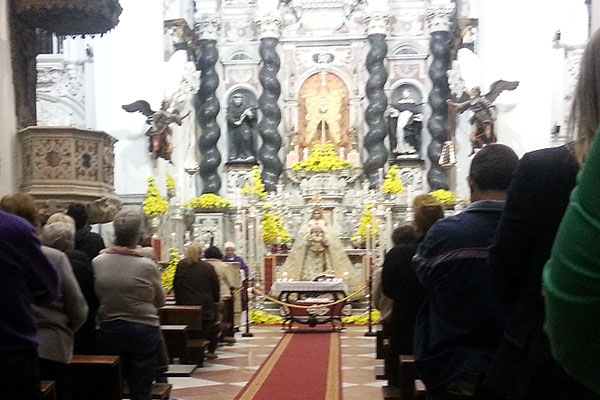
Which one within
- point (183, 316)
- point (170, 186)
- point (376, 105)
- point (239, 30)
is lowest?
point (183, 316)

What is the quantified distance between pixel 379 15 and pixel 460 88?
3793mm

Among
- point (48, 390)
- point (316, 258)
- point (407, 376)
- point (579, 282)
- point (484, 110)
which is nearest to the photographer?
point (579, 282)

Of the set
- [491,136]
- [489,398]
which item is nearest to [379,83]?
[491,136]

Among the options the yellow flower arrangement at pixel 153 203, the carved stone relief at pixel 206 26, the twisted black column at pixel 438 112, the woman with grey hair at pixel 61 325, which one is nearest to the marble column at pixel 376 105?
the twisted black column at pixel 438 112

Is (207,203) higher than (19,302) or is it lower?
lower

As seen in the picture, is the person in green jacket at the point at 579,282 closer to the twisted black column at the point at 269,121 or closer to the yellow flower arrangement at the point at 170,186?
the yellow flower arrangement at the point at 170,186

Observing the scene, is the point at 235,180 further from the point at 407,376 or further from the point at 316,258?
the point at 407,376

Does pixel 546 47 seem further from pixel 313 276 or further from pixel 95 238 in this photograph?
pixel 95 238

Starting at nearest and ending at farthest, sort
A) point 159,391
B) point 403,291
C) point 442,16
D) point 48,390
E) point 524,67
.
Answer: point 48,390 → point 403,291 → point 159,391 → point 524,67 → point 442,16

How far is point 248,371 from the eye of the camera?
794 cm

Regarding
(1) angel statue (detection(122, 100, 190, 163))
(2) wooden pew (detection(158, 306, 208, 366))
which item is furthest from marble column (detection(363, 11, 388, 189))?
(2) wooden pew (detection(158, 306, 208, 366))

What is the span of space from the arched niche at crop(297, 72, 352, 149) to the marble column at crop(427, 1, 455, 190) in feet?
8.25

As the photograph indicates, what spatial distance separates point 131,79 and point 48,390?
1425cm

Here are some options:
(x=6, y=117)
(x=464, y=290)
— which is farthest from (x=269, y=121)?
(x=464, y=290)
